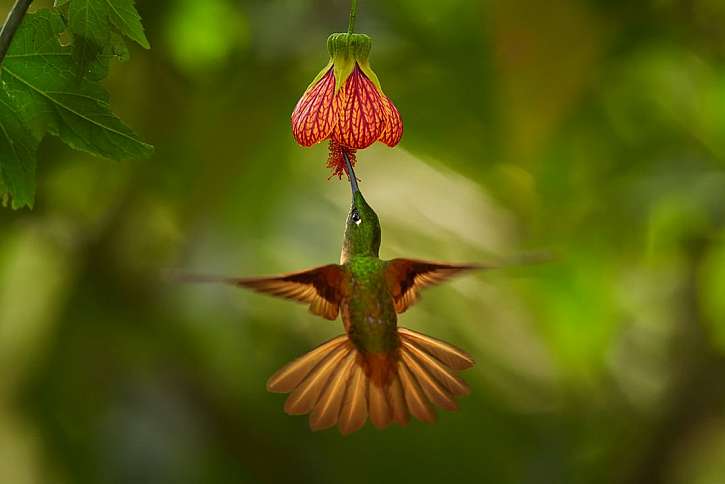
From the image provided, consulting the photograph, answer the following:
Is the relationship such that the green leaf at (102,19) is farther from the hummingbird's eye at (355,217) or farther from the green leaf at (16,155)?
the hummingbird's eye at (355,217)

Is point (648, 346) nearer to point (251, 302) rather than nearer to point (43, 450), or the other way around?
point (251, 302)

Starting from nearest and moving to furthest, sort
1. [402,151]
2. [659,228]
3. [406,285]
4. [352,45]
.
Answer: [352,45]
[406,285]
[659,228]
[402,151]

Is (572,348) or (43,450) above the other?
(572,348)

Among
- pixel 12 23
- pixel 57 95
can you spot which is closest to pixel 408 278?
pixel 57 95

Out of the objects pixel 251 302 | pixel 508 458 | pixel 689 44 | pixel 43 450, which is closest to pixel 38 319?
pixel 43 450

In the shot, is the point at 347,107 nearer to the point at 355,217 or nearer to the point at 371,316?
the point at 355,217

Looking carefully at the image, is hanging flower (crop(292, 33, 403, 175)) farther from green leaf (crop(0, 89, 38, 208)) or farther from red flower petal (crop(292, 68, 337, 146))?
green leaf (crop(0, 89, 38, 208))
